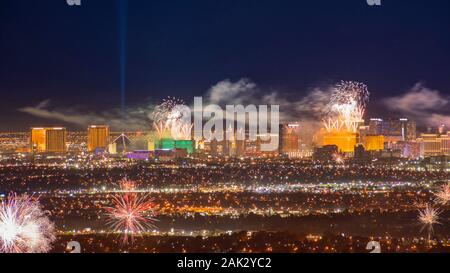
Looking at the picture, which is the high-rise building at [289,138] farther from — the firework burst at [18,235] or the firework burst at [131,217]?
the firework burst at [18,235]

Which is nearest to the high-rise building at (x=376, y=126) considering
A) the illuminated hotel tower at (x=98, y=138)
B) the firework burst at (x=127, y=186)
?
the illuminated hotel tower at (x=98, y=138)

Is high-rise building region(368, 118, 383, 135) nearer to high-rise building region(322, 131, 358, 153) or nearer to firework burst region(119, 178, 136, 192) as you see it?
high-rise building region(322, 131, 358, 153)

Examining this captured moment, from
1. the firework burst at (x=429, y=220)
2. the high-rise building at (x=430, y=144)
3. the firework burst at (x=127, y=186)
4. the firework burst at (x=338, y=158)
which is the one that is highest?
the high-rise building at (x=430, y=144)

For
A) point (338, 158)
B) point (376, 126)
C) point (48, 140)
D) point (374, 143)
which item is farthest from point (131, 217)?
point (376, 126)

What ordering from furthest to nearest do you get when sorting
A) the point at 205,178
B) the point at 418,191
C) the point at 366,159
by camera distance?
the point at 366,159
the point at 205,178
the point at 418,191
